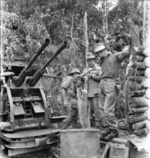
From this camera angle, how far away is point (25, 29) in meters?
8.98

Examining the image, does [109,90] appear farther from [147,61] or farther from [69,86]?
[69,86]

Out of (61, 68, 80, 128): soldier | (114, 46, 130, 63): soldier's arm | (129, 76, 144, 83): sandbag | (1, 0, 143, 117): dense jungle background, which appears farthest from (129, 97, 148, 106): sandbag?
(1, 0, 143, 117): dense jungle background

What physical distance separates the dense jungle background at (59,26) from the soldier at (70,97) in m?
1.09

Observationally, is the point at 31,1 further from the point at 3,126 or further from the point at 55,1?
the point at 3,126

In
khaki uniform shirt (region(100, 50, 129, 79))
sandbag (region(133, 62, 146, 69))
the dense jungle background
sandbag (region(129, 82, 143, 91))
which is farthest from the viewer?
the dense jungle background

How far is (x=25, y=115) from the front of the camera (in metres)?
6.39

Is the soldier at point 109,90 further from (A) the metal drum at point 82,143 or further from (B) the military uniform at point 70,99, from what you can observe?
(B) the military uniform at point 70,99

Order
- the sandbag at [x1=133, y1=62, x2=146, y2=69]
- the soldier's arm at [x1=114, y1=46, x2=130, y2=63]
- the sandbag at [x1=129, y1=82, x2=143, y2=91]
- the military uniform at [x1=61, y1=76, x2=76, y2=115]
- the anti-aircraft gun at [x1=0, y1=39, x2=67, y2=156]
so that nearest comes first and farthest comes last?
the soldier's arm at [x1=114, y1=46, x2=130, y2=63], the sandbag at [x1=133, y1=62, x2=146, y2=69], the sandbag at [x1=129, y1=82, x2=143, y2=91], the anti-aircraft gun at [x1=0, y1=39, x2=67, y2=156], the military uniform at [x1=61, y1=76, x2=76, y2=115]

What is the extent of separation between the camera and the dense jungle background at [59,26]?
336 inches

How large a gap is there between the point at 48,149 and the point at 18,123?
3.15 feet

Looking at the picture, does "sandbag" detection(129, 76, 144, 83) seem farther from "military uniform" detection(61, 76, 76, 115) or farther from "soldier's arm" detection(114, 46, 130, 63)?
"military uniform" detection(61, 76, 76, 115)

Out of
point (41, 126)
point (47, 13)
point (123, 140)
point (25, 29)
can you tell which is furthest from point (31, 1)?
point (123, 140)

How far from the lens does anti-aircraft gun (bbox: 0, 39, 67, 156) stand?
5.66 metres

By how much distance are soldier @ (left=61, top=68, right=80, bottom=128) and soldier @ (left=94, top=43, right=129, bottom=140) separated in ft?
6.37
